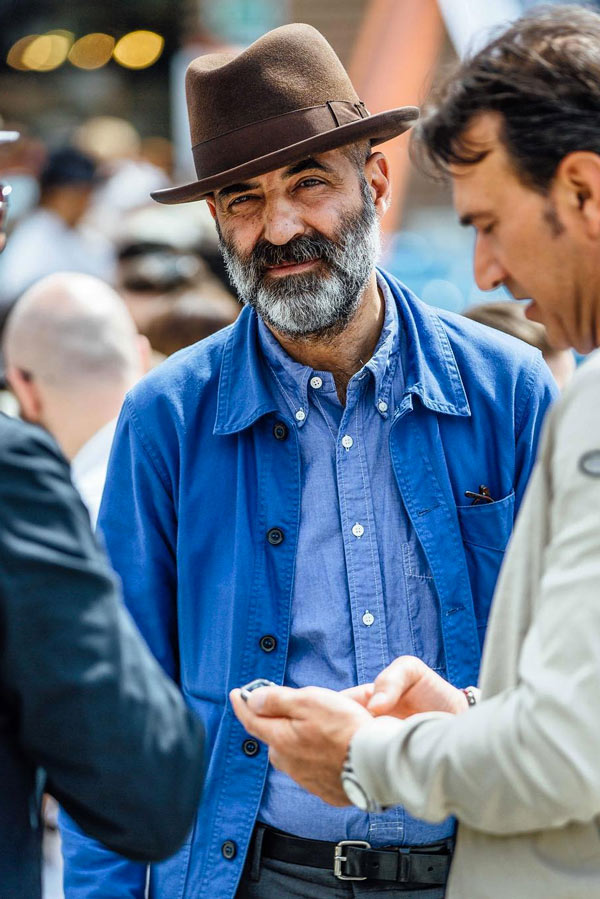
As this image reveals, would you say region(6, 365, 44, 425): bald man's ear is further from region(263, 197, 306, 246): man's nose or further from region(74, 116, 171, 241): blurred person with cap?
region(74, 116, 171, 241): blurred person with cap

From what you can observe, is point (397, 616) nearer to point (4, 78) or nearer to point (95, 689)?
point (95, 689)

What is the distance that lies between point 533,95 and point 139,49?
1408 cm

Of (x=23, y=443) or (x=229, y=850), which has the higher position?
(x=23, y=443)

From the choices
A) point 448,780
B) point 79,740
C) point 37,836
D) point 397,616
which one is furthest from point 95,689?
point 397,616

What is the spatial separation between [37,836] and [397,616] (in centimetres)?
92

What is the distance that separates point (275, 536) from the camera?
241 cm

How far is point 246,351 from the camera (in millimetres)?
2633

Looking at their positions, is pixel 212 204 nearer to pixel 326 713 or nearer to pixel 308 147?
pixel 308 147

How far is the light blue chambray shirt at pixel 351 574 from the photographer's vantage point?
2.31 m

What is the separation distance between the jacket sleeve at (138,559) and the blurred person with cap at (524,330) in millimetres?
1562

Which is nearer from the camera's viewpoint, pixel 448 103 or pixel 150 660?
pixel 150 660

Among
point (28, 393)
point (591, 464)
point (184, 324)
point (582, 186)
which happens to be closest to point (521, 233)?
point (582, 186)

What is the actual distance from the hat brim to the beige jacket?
116cm

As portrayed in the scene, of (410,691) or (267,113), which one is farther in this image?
(267,113)
